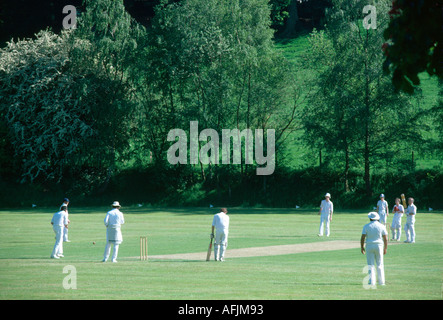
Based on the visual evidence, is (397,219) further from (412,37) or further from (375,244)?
(412,37)

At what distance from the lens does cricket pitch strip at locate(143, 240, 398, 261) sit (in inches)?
994

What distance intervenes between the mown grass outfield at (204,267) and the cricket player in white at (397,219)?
1154mm

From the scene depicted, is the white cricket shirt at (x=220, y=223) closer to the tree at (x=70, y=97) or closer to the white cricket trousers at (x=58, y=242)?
the white cricket trousers at (x=58, y=242)

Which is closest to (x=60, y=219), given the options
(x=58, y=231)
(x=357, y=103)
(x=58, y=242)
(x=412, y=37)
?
(x=58, y=231)

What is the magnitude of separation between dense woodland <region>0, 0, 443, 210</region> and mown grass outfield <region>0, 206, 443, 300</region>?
15.3 metres

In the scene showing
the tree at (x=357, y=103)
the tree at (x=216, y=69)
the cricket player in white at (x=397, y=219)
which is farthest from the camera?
the tree at (x=216, y=69)

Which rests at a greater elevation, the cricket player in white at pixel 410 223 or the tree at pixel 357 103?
the tree at pixel 357 103

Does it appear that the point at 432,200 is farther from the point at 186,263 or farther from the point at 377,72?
the point at 186,263

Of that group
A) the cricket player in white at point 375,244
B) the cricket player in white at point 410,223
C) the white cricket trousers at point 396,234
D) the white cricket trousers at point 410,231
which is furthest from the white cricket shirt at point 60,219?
the white cricket trousers at point 396,234

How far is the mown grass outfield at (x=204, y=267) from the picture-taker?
16.3 metres

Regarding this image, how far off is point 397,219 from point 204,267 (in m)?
Result: 12.8

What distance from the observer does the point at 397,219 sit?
3111 cm

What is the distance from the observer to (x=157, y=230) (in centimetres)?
3694

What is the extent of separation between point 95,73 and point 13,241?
30798mm
